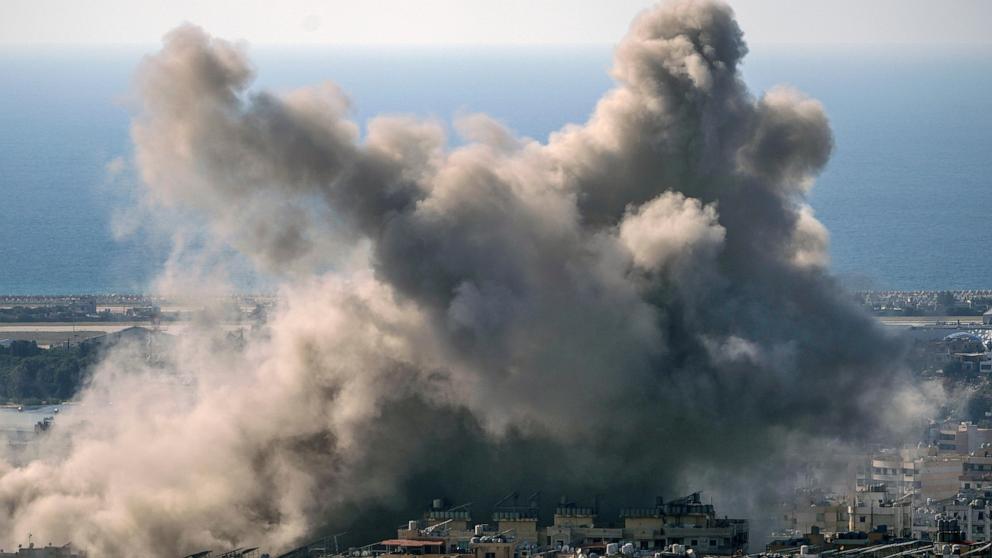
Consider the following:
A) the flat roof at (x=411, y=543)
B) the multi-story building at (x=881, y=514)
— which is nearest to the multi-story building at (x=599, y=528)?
the flat roof at (x=411, y=543)

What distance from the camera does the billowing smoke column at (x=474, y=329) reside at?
4869 centimetres

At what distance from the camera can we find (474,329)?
48.4 meters

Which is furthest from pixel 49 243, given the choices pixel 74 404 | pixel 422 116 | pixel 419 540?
pixel 419 540

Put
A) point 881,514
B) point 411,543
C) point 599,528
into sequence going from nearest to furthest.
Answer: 1. point 411,543
2. point 599,528
3. point 881,514

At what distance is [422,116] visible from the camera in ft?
174

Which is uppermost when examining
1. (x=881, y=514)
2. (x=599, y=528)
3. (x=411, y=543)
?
(x=881, y=514)

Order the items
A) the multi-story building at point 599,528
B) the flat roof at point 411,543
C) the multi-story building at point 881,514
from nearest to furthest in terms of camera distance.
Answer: the flat roof at point 411,543 < the multi-story building at point 599,528 < the multi-story building at point 881,514

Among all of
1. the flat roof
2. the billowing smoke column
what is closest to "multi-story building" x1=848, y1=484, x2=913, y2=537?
the billowing smoke column

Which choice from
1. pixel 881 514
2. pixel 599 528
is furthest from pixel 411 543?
pixel 881 514

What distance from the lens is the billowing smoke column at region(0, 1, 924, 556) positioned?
48688mm

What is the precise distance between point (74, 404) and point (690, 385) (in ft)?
77.6

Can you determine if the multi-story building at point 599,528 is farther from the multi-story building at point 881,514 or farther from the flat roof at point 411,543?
the multi-story building at point 881,514

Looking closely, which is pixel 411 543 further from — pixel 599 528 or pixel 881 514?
pixel 881 514

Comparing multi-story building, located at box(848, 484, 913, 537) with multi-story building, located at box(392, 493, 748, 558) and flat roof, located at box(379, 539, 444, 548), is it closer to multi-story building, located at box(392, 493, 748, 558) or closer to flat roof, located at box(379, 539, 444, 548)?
multi-story building, located at box(392, 493, 748, 558)
